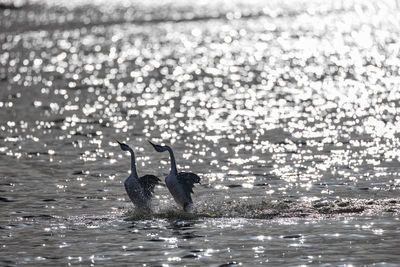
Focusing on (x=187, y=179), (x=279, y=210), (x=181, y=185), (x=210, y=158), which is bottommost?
(x=279, y=210)

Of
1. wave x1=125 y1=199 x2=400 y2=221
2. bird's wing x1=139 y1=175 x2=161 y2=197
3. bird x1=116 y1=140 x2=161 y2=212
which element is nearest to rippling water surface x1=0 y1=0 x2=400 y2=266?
wave x1=125 y1=199 x2=400 y2=221

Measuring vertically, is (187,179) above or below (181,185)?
above

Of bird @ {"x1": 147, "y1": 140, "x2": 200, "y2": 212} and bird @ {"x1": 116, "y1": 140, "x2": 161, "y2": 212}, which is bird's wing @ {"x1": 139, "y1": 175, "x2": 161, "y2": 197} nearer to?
bird @ {"x1": 116, "y1": 140, "x2": 161, "y2": 212}

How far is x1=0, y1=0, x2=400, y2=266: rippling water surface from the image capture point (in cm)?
2714

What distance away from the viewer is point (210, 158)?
42875 mm

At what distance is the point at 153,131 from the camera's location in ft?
169

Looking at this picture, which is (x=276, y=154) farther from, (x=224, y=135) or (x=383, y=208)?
(x=383, y=208)

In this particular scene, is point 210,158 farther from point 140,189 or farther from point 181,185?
point 140,189

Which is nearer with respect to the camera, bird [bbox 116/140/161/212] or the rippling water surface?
the rippling water surface

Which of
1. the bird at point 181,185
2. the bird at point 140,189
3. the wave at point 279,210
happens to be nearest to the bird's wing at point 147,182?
the bird at point 140,189

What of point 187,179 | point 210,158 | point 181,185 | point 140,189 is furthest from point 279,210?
point 210,158

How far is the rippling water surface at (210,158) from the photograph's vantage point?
27.1 m

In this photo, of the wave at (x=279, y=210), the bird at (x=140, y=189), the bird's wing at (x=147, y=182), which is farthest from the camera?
the bird's wing at (x=147, y=182)

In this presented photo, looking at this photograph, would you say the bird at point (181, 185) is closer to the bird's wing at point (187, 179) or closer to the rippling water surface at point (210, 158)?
the bird's wing at point (187, 179)
